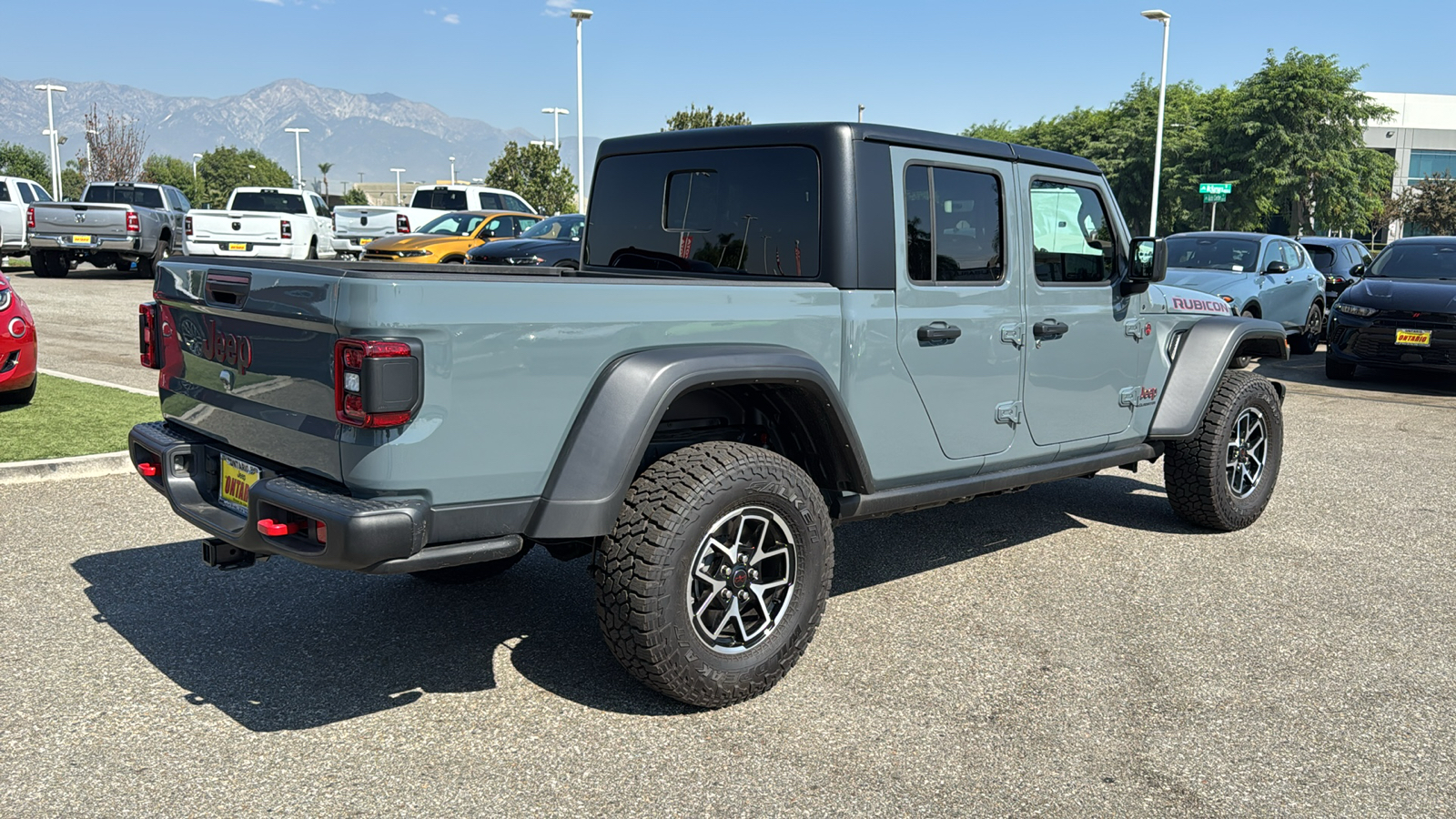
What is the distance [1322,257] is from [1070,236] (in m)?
15.0

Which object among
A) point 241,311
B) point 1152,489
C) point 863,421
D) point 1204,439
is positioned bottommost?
point 1152,489

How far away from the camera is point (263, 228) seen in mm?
19078

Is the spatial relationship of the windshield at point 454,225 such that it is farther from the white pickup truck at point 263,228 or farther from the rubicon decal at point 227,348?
the rubicon decal at point 227,348

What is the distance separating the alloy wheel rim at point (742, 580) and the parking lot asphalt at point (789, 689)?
0.26 m

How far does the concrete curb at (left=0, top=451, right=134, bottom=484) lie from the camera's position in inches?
252

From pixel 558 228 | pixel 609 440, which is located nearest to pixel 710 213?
pixel 609 440

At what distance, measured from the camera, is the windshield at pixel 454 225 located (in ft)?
58.3

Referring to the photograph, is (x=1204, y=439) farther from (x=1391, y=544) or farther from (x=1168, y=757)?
(x=1168, y=757)

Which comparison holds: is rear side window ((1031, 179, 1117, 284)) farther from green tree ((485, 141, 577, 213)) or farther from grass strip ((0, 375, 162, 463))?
green tree ((485, 141, 577, 213))

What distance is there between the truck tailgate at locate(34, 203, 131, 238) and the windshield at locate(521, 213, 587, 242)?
8.75 meters

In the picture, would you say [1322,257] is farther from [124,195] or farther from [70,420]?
[124,195]

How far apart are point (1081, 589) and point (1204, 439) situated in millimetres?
1325

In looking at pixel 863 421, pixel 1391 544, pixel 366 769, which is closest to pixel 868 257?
pixel 863 421

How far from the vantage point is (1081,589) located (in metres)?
5.14
